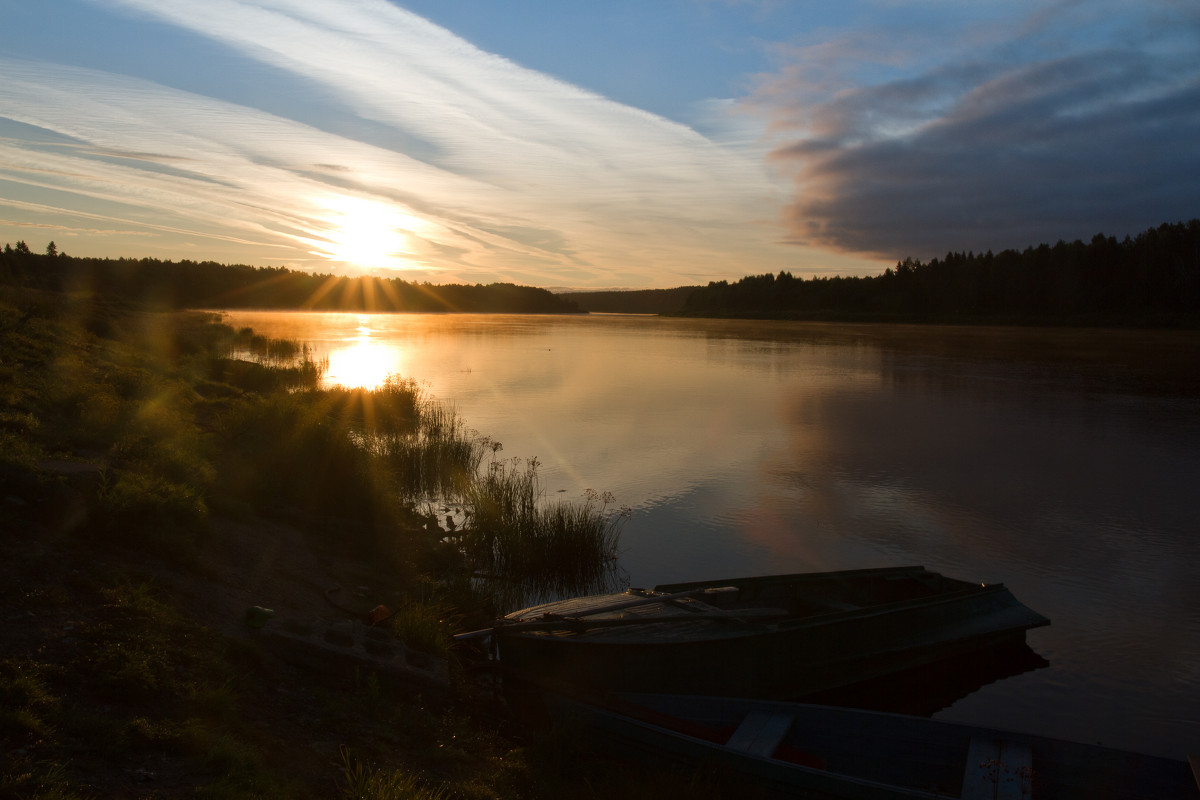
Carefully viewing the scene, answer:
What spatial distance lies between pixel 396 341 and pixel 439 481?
48.6m

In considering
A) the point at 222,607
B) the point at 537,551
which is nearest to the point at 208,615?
the point at 222,607

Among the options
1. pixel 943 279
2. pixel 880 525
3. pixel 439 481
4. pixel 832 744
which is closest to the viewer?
pixel 832 744

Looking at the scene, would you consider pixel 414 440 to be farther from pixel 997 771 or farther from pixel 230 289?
pixel 230 289

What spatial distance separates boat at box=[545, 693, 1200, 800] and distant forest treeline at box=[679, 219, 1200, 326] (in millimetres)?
92292

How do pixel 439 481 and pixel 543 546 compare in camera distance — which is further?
pixel 439 481

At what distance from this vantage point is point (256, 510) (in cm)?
1026

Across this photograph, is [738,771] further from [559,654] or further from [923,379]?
[923,379]

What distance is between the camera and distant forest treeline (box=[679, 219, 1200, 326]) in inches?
3270

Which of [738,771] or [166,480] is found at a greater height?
[166,480]

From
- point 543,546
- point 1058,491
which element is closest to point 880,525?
point 1058,491

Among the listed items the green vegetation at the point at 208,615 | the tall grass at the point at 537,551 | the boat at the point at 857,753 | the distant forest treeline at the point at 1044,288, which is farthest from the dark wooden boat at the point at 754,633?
the distant forest treeline at the point at 1044,288

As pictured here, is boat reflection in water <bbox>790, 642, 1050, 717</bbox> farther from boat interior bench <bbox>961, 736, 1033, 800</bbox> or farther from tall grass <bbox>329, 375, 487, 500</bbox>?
tall grass <bbox>329, 375, 487, 500</bbox>

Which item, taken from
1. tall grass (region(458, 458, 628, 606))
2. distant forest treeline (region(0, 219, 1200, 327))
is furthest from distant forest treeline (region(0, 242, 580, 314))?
tall grass (region(458, 458, 628, 606))

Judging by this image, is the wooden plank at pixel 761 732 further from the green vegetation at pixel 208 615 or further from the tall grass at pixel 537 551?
the tall grass at pixel 537 551
